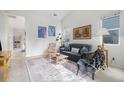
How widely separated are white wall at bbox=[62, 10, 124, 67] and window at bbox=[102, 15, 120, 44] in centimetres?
8

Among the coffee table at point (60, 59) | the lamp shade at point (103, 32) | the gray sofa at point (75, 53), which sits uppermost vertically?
the lamp shade at point (103, 32)

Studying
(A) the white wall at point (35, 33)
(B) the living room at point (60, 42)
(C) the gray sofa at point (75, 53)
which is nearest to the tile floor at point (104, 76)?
(B) the living room at point (60, 42)

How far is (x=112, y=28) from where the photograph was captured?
2.03m

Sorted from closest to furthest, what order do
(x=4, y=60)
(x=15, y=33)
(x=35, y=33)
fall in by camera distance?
(x=4, y=60)
(x=15, y=33)
(x=35, y=33)

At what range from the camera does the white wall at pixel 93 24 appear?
6.50ft

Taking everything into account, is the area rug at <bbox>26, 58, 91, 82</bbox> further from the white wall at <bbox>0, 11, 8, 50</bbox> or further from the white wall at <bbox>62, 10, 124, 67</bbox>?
the white wall at <bbox>0, 11, 8, 50</bbox>

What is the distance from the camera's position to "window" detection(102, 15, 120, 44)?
198cm

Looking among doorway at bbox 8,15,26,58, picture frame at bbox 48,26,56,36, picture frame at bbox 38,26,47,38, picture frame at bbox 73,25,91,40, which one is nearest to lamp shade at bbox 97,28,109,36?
picture frame at bbox 73,25,91,40

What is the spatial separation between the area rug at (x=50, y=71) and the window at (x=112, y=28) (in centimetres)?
98

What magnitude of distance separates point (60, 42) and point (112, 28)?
1243mm

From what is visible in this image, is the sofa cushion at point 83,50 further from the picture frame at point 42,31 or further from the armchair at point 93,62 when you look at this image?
the picture frame at point 42,31

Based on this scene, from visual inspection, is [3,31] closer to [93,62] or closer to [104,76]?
[93,62]

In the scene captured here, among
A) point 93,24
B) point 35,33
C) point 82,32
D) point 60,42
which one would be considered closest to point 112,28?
point 93,24
